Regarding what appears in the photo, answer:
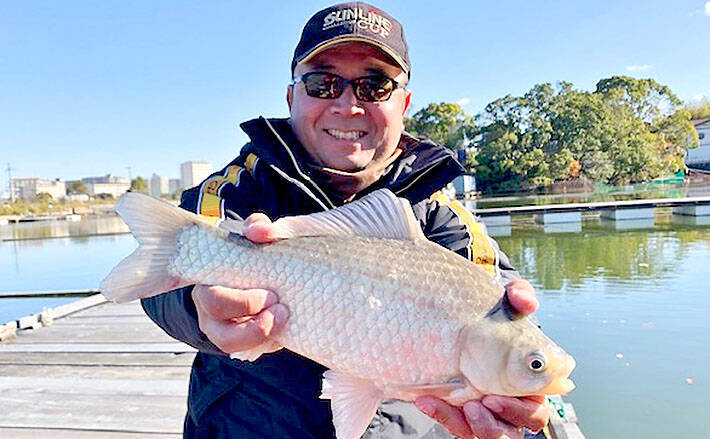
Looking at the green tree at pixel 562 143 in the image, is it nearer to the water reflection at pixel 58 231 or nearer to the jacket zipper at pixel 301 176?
the water reflection at pixel 58 231

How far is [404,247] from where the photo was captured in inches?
58.6

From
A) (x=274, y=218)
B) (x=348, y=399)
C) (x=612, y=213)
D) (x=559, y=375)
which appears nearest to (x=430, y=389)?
(x=348, y=399)

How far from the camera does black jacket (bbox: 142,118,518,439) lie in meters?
1.68

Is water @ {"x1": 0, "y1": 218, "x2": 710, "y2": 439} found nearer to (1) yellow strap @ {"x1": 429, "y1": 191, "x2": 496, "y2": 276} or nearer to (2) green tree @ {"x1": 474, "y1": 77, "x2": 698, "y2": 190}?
(1) yellow strap @ {"x1": 429, "y1": 191, "x2": 496, "y2": 276}

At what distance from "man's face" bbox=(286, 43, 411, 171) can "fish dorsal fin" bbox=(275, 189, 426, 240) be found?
1.53 feet

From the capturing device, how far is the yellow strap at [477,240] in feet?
6.04

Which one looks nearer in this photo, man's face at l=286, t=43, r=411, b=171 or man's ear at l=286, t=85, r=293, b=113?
man's face at l=286, t=43, r=411, b=171

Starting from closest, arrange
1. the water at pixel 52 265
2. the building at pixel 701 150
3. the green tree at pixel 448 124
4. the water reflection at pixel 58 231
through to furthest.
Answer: the water at pixel 52 265
the water reflection at pixel 58 231
the green tree at pixel 448 124
the building at pixel 701 150

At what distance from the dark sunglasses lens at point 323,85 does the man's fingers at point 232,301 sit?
2.88 ft

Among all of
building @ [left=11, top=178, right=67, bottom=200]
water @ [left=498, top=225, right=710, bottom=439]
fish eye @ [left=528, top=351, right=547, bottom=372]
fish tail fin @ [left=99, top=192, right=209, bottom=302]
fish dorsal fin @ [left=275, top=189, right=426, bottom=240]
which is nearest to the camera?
fish eye @ [left=528, top=351, right=547, bottom=372]

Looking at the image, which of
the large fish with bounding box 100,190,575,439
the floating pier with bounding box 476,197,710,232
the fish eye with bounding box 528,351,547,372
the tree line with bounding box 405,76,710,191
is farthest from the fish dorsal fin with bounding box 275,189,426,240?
the tree line with bounding box 405,76,710,191

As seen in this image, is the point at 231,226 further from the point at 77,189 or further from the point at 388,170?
the point at 77,189

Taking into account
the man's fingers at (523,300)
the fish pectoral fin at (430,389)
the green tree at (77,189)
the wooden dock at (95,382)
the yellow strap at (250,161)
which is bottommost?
the wooden dock at (95,382)

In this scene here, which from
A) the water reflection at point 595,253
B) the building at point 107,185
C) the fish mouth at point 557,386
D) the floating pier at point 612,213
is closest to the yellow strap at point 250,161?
the fish mouth at point 557,386
